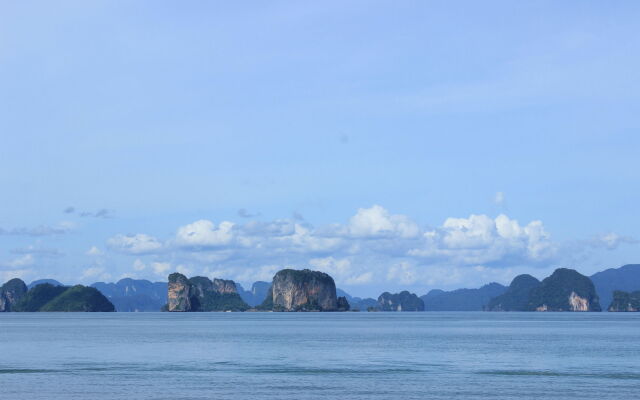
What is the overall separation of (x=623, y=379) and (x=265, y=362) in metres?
54.6

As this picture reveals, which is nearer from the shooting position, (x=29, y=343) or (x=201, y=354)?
(x=201, y=354)

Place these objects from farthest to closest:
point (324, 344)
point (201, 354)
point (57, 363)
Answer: point (324, 344) → point (201, 354) → point (57, 363)

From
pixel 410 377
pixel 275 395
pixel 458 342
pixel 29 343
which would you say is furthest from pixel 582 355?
pixel 29 343

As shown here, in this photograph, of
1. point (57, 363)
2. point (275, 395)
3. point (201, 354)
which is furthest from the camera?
point (201, 354)

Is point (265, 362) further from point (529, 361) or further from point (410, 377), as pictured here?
point (529, 361)

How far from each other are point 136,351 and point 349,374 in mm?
58595

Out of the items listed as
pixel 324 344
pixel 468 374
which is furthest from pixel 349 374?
pixel 324 344

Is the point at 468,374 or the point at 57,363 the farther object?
the point at 57,363

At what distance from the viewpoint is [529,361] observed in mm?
137000

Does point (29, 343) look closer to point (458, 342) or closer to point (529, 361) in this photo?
point (458, 342)

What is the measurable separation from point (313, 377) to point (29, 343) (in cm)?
9941

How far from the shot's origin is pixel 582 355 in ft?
499

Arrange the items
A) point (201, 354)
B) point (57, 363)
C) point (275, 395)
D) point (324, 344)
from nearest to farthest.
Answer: point (275, 395) → point (57, 363) → point (201, 354) → point (324, 344)

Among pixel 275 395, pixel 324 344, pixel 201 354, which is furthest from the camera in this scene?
pixel 324 344
